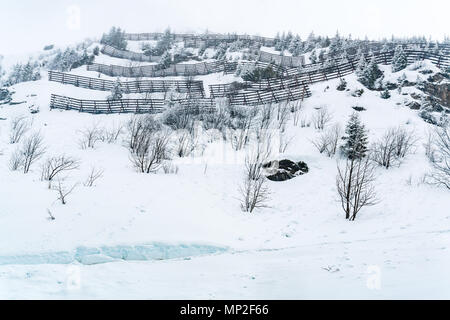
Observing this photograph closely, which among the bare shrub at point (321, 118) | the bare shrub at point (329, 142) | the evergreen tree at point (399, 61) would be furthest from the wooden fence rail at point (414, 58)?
the bare shrub at point (329, 142)

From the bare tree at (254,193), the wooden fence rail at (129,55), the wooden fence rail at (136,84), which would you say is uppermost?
the wooden fence rail at (129,55)

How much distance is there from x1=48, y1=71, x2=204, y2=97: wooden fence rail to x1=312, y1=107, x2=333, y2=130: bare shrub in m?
15.3

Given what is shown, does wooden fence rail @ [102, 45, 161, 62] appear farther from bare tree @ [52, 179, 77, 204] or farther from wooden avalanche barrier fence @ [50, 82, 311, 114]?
bare tree @ [52, 179, 77, 204]

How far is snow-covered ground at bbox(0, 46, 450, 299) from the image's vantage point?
6094 millimetres

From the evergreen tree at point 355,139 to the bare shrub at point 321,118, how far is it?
3.44 meters

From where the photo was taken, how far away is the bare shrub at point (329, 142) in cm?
1896

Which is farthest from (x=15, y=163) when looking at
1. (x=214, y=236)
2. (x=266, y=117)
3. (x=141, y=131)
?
(x=266, y=117)

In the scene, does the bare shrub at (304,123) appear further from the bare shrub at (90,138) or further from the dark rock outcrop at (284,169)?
the bare shrub at (90,138)

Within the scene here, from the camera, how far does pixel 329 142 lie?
Result: 1908 cm

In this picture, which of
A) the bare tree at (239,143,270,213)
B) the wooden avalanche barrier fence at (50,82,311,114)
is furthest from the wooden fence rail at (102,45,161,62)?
the bare tree at (239,143,270,213)

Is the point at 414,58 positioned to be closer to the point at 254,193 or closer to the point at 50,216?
the point at 254,193

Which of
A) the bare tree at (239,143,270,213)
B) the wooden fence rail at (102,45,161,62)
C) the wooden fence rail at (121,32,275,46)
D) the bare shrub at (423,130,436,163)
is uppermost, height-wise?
the wooden fence rail at (121,32,275,46)

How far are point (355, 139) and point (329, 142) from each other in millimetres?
1711
